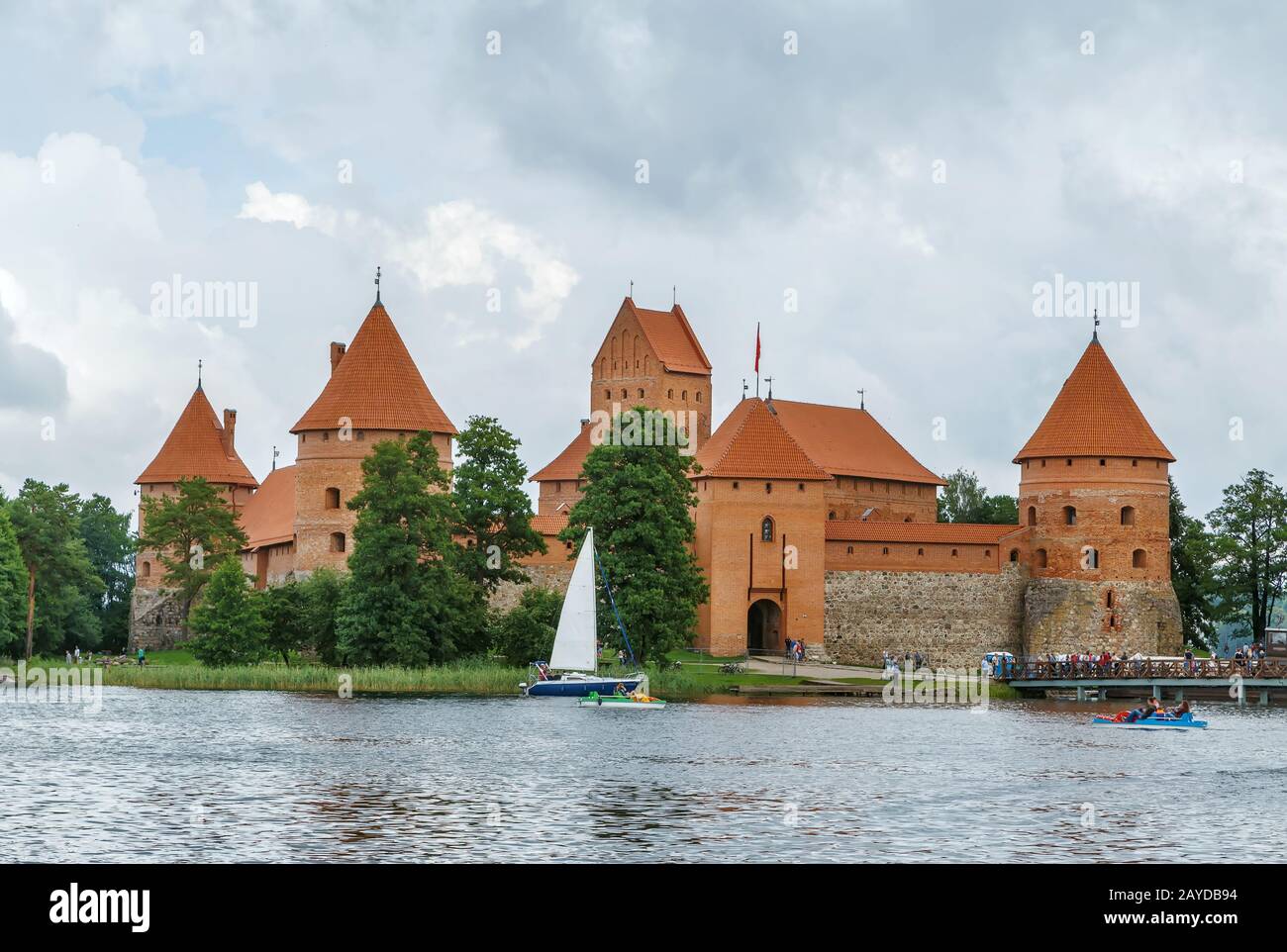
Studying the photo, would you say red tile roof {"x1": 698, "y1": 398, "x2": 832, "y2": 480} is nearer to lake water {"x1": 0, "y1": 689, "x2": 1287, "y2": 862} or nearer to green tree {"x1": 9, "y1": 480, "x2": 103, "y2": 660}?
lake water {"x1": 0, "y1": 689, "x2": 1287, "y2": 862}

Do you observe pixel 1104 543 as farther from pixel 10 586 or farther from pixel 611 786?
pixel 611 786

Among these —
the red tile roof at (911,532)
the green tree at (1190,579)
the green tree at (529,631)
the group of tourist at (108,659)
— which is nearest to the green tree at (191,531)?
the group of tourist at (108,659)

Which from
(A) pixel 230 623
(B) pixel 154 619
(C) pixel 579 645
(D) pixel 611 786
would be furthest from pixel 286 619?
(D) pixel 611 786

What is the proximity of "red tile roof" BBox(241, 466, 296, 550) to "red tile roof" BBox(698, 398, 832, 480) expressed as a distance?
15.4m

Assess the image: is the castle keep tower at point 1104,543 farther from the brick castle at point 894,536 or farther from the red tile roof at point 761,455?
the red tile roof at point 761,455

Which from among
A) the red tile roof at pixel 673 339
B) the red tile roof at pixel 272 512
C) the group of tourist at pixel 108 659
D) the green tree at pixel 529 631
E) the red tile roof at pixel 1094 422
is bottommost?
the group of tourist at pixel 108 659

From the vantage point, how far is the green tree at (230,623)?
4769 cm

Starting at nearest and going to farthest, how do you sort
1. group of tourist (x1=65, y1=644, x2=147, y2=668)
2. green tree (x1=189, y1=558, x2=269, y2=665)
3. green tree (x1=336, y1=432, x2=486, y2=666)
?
green tree (x1=336, y1=432, x2=486, y2=666)
green tree (x1=189, y1=558, x2=269, y2=665)
group of tourist (x1=65, y1=644, x2=147, y2=668)

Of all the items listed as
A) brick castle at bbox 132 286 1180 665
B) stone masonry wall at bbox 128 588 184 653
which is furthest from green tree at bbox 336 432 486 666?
stone masonry wall at bbox 128 588 184 653

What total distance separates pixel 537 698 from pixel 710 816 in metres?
21.5

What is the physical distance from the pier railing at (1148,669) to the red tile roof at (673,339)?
71.5 feet

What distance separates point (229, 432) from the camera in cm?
7719

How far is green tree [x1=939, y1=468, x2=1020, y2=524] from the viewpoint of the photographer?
3366 inches
